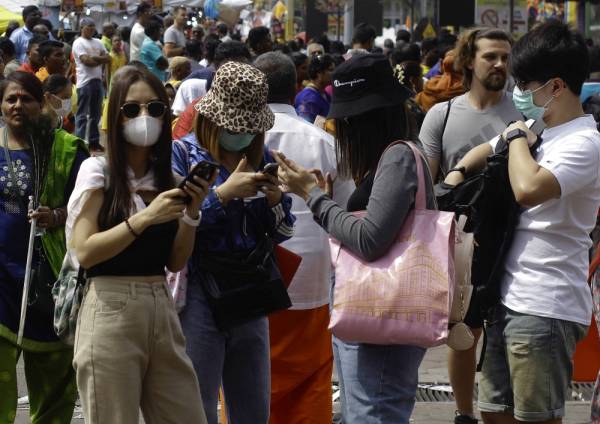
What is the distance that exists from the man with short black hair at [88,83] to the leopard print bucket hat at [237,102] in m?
13.5

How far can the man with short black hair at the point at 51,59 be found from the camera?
1142 cm

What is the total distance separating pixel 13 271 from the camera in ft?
16.6

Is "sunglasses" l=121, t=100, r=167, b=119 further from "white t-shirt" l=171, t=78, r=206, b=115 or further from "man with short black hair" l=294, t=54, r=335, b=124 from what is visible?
"man with short black hair" l=294, t=54, r=335, b=124

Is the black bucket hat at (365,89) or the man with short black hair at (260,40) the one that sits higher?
the black bucket hat at (365,89)

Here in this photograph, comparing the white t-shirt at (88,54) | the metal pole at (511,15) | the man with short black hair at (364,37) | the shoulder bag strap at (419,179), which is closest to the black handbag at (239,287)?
the shoulder bag strap at (419,179)

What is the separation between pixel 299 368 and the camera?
5.20 m

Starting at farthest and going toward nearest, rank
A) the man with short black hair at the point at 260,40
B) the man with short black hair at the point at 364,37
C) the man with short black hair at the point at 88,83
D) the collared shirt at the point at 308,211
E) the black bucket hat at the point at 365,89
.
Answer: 1. the man with short black hair at the point at 88,83
2. the man with short black hair at the point at 364,37
3. the man with short black hair at the point at 260,40
4. the collared shirt at the point at 308,211
5. the black bucket hat at the point at 365,89

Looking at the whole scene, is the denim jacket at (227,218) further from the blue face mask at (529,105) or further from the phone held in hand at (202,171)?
the blue face mask at (529,105)

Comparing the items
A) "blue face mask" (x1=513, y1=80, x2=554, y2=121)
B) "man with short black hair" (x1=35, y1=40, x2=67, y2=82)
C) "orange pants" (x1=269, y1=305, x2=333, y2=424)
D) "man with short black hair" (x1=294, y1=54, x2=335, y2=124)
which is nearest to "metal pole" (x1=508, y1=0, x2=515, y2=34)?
"man with short black hair" (x1=35, y1=40, x2=67, y2=82)

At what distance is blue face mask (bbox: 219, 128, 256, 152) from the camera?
425 cm

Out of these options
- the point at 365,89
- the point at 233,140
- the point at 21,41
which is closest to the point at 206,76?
the point at 233,140

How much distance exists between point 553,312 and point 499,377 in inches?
17.5

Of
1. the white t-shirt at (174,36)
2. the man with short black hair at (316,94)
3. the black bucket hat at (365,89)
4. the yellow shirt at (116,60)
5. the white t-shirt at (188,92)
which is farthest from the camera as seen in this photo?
the white t-shirt at (174,36)

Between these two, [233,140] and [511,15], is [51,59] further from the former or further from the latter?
[511,15]
